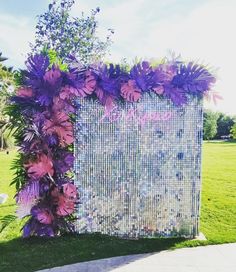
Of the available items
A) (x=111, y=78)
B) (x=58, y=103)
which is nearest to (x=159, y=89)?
(x=111, y=78)

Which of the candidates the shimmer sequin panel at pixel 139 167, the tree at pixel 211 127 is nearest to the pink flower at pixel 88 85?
the shimmer sequin panel at pixel 139 167

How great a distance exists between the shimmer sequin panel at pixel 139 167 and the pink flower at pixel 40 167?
1.26 ft

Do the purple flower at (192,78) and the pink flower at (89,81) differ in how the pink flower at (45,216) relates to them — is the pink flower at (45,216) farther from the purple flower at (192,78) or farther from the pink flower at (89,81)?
the purple flower at (192,78)

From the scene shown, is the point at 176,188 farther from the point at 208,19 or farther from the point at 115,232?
the point at 208,19

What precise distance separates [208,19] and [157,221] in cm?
420

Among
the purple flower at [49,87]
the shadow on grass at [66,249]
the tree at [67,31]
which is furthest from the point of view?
the tree at [67,31]

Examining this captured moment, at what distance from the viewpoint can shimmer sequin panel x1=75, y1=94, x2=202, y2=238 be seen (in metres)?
4.59

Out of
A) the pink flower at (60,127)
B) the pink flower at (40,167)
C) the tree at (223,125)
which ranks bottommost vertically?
the pink flower at (40,167)

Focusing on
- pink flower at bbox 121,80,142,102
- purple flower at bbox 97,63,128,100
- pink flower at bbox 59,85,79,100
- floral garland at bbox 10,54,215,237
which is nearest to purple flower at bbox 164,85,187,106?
floral garland at bbox 10,54,215,237

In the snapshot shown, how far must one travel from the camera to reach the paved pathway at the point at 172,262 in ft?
12.1

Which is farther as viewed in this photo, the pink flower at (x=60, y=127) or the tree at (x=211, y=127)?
the tree at (x=211, y=127)

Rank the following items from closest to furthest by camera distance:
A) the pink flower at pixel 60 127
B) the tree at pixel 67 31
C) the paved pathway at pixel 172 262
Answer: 1. the paved pathway at pixel 172 262
2. the pink flower at pixel 60 127
3. the tree at pixel 67 31

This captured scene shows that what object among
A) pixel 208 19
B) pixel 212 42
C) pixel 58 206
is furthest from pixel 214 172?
pixel 58 206

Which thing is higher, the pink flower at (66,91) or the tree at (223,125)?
the tree at (223,125)
